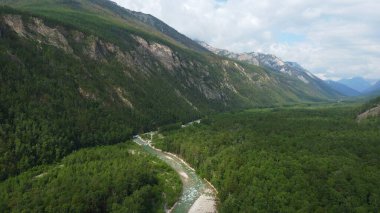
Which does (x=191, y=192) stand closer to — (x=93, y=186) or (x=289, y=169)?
(x=289, y=169)

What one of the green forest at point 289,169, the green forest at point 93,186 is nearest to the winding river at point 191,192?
the green forest at point 93,186

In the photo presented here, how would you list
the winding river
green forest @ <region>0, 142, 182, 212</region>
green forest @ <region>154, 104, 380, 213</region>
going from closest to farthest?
green forest @ <region>0, 142, 182, 212</region> → green forest @ <region>154, 104, 380, 213</region> → the winding river

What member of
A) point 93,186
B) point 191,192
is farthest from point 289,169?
point 93,186

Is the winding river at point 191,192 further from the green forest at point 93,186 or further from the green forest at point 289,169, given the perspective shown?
the green forest at point 289,169

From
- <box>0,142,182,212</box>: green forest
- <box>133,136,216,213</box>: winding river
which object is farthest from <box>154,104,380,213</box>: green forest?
<box>0,142,182,212</box>: green forest

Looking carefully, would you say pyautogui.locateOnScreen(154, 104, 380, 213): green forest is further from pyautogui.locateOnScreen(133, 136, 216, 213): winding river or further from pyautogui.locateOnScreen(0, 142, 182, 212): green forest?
pyautogui.locateOnScreen(0, 142, 182, 212): green forest

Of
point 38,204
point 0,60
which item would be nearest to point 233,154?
point 38,204

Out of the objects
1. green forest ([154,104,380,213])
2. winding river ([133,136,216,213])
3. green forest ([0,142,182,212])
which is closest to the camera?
green forest ([0,142,182,212])
